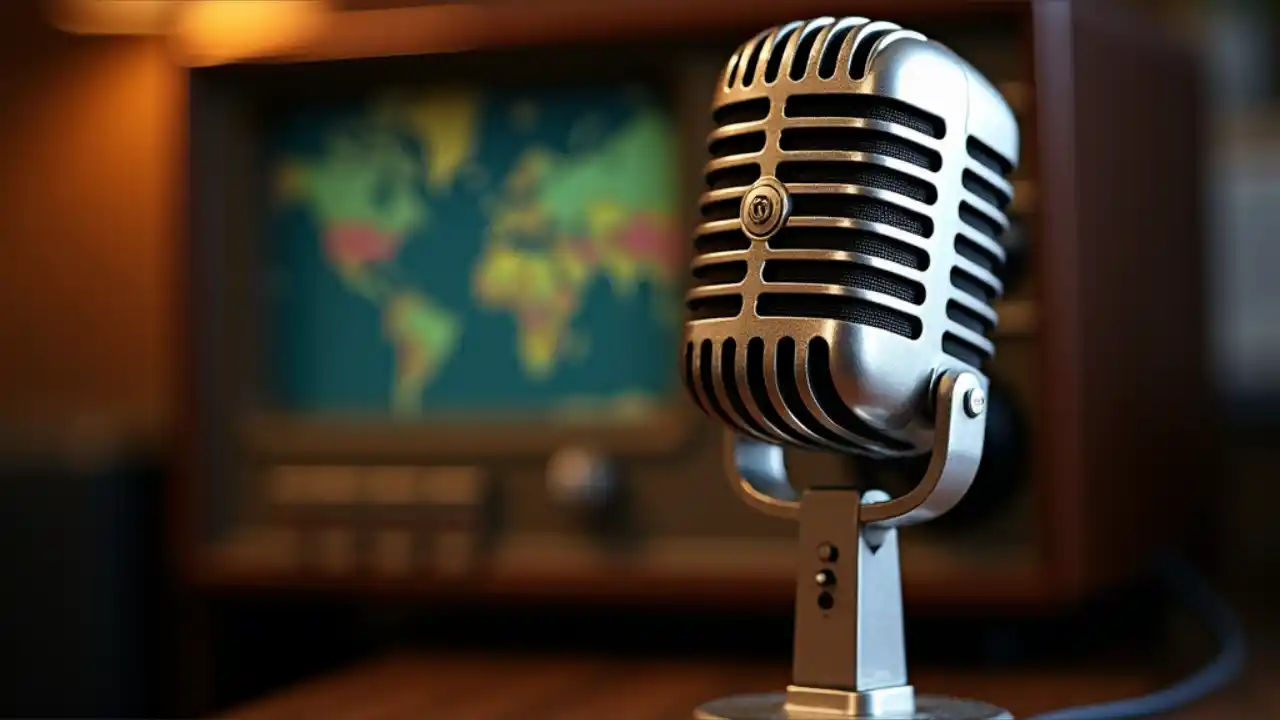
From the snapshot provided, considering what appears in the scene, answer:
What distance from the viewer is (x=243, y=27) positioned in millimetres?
1146

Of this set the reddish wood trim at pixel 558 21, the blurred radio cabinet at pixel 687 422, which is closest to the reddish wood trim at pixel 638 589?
the blurred radio cabinet at pixel 687 422

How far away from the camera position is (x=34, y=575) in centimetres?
118

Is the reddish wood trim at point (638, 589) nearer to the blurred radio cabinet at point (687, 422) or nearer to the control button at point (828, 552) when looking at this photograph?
the blurred radio cabinet at point (687, 422)

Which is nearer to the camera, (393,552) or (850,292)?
(850,292)

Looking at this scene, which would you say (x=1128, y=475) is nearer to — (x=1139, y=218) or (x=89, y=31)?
A: (x=1139, y=218)

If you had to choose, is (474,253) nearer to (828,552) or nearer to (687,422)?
(687,422)

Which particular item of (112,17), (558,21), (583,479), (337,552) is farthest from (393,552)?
(112,17)

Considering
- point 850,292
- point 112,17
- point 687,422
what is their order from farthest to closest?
point 112,17 → point 687,422 → point 850,292

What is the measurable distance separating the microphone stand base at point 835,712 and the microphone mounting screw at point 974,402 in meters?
0.14

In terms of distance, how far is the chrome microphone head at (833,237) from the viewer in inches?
27.9

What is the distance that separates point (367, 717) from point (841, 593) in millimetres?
293

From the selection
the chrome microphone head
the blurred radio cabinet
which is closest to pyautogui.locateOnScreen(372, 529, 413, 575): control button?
the blurred radio cabinet

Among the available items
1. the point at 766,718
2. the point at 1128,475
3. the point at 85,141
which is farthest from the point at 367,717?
the point at 85,141

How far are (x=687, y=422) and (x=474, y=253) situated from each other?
0.19 meters
